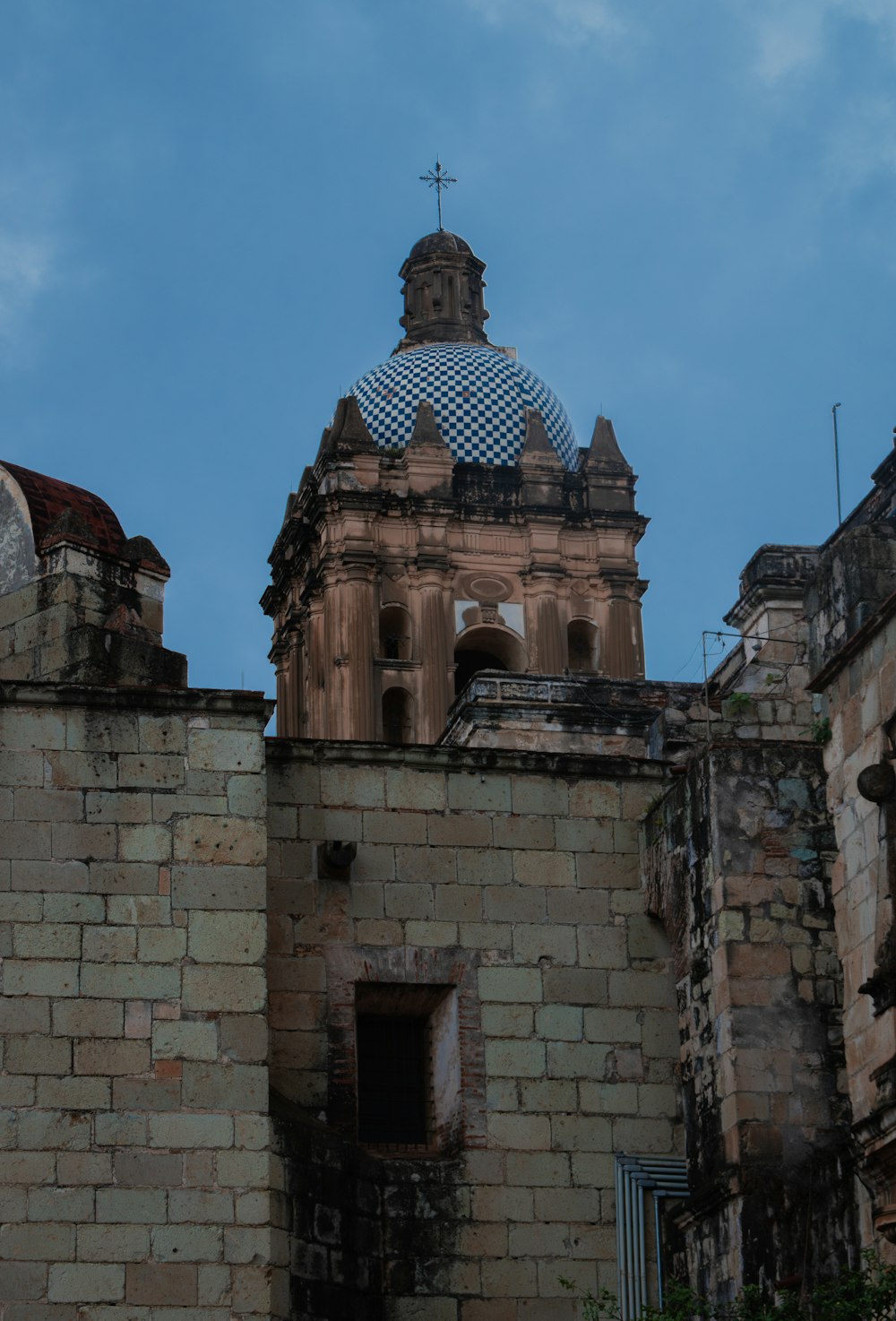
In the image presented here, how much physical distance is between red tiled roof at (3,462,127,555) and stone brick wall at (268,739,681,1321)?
2.21 meters

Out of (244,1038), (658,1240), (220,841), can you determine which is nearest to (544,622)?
(658,1240)

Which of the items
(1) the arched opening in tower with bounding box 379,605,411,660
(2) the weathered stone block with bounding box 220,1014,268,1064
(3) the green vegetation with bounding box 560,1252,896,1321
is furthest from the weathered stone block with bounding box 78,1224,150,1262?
(1) the arched opening in tower with bounding box 379,605,411,660

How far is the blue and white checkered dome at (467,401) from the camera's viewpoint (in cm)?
5794

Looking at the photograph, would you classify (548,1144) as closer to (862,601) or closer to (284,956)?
(284,956)

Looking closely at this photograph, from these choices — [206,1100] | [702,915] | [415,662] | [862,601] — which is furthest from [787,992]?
[415,662]

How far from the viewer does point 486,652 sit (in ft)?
188

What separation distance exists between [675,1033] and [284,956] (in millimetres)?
2986

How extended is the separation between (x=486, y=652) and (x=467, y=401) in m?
5.15

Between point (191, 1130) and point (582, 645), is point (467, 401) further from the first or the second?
point (191, 1130)

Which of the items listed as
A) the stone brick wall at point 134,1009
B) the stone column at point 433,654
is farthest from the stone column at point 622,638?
the stone brick wall at point 134,1009

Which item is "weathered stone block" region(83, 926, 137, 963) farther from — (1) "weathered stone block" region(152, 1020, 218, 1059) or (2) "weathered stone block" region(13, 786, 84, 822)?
(2) "weathered stone block" region(13, 786, 84, 822)

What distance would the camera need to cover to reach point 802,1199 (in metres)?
20.1

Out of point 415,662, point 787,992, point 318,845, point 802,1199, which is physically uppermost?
point 415,662

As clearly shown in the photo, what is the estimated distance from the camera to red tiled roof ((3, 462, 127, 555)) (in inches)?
893
